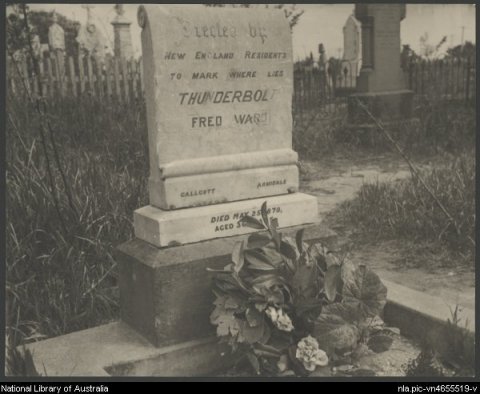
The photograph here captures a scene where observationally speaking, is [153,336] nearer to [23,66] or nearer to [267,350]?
[267,350]

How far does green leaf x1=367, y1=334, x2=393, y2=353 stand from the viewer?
8.80ft

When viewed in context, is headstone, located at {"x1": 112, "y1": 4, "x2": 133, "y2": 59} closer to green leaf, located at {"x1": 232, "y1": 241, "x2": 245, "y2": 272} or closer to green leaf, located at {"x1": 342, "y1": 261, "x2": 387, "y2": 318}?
green leaf, located at {"x1": 232, "y1": 241, "x2": 245, "y2": 272}

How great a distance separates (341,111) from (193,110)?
828 centimetres

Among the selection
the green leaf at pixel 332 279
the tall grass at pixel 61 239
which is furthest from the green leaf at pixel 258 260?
the tall grass at pixel 61 239

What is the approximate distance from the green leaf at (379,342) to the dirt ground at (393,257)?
3.46ft

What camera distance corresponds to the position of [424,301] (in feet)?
10.1

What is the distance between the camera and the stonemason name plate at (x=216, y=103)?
2.79 m

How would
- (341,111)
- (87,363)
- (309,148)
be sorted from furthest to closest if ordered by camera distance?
(341,111) < (309,148) < (87,363)

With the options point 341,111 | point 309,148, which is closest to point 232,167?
point 309,148

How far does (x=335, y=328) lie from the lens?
2564mm

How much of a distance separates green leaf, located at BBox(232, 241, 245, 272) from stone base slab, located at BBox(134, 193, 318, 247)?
0.93 feet

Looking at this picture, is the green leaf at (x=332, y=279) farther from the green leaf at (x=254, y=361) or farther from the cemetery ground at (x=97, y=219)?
the cemetery ground at (x=97, y=219)

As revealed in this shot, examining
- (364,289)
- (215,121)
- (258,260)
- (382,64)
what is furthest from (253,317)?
(382,64)
